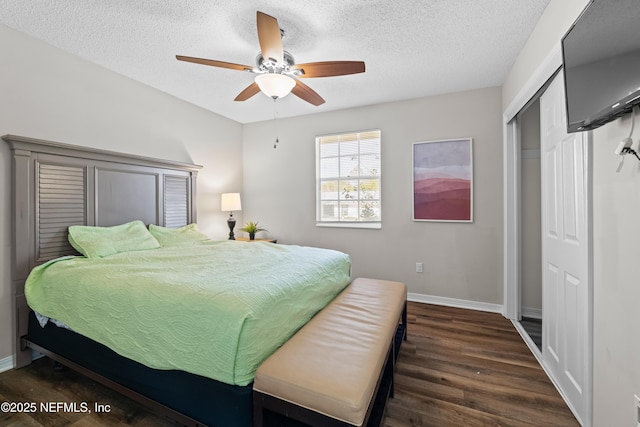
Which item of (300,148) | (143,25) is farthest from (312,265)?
(300,148)

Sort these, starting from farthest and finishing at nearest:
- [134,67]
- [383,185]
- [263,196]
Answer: [263,196] → [383,185] → [134,67]

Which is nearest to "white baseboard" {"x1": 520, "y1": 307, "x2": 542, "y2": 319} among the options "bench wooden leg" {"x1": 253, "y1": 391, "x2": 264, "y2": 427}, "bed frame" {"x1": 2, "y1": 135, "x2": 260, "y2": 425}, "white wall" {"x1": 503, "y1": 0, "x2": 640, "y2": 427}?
"white wall" {"x1": 503, "y1": 0, "x2": 640, "y2": 427}

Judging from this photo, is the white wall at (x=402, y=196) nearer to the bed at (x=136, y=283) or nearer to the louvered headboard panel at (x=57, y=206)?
the bed at (x=136, y=283)

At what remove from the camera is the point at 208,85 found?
3018mm

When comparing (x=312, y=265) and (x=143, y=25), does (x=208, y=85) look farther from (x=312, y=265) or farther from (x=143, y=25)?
(x=312, y=265)

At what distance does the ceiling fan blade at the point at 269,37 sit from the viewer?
5.14ft

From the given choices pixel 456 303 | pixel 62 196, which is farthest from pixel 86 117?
pixel 456 303

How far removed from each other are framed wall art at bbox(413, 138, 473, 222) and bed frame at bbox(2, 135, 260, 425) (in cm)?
286

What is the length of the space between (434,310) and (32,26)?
452cm

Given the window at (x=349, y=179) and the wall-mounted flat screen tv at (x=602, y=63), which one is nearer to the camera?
the wall-mounted flat screen tv at (x=602, y=63)

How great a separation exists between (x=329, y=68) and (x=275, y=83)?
16.3 inches

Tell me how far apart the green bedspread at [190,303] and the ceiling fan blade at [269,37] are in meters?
1.49

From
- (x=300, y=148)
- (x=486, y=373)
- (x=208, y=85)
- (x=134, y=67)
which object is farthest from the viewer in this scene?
(x=300, y=148)

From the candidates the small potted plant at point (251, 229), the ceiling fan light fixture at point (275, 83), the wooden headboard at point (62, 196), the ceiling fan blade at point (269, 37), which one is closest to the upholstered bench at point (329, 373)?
the ceiling fan light fixture at point (275, 83)
